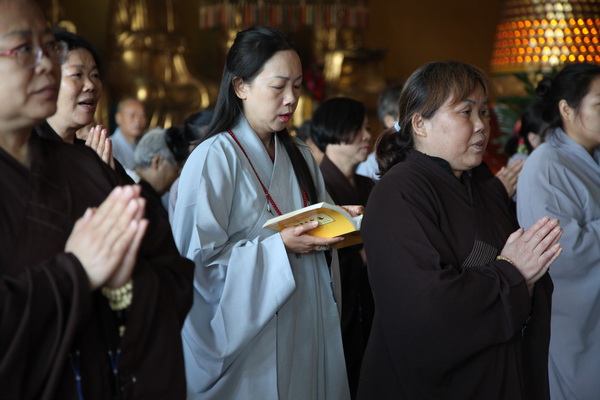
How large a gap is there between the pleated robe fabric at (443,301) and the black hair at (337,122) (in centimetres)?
144

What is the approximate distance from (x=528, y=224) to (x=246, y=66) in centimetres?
126

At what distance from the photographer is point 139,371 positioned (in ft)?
4.90

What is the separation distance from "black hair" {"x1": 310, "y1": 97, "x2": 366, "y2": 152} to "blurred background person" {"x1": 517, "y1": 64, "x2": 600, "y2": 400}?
861 millimetres

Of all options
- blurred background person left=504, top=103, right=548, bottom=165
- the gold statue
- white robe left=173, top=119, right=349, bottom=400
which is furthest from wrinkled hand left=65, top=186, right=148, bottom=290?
the gold statue

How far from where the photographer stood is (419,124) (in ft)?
7.46

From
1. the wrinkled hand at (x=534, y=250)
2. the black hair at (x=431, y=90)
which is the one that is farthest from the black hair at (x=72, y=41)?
the wrinkled hand at (x=534, y=250)

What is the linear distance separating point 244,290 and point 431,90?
2.65ft

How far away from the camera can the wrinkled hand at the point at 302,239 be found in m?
2.39

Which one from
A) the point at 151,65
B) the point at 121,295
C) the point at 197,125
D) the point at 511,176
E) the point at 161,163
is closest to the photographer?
the point at 121,295

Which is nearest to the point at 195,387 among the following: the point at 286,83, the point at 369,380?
the point at 369,380

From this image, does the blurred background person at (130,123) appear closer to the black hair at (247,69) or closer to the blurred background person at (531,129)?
the blurred background person at (531,129)

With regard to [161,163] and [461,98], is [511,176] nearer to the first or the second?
[461,98]

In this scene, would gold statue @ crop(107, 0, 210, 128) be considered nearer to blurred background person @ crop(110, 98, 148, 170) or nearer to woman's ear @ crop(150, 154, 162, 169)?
blurred background person @ crop(110, 98, 148, 170)

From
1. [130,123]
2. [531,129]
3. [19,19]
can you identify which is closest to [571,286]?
[531,129]
